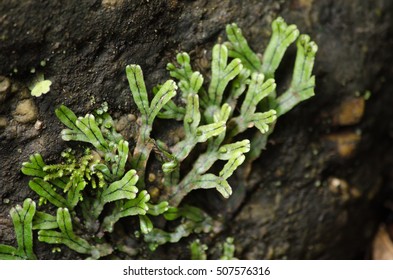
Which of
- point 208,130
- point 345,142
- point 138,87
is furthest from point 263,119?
point 345,142

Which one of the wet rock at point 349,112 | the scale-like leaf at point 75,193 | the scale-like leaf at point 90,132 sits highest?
the scale-like leaf at point 90,132

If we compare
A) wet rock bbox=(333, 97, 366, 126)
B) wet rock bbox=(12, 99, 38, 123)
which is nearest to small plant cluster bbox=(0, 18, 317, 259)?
wet rock bbox=(12, 99, 38, 123)

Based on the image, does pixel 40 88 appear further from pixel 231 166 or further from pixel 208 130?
pixel 231 166

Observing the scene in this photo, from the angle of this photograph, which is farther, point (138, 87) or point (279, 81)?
point (279, 81)

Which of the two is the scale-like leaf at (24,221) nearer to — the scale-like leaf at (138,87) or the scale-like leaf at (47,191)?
the scale-like leaf at (47,191)

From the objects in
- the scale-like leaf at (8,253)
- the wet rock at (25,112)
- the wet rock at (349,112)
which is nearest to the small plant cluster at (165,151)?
the scale-like leaf at (8,253)

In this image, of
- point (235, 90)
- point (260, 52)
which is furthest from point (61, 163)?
point (260, 52)
